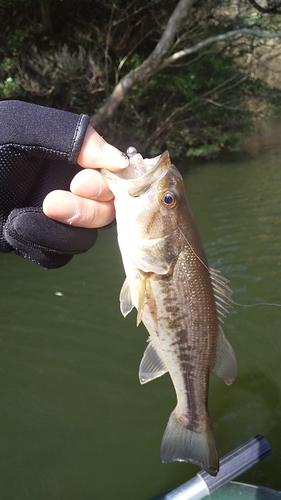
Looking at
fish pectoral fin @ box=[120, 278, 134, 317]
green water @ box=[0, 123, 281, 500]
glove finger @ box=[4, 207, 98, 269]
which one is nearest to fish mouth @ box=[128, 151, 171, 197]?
glove finger @ box=[4, 207, 98, 269]

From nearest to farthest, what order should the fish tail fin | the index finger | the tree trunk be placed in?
the index finger → the fish tail fin → the tree trunk

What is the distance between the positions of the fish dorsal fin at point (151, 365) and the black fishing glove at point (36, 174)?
0.74 m

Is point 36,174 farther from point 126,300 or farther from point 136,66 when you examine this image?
point 136,66

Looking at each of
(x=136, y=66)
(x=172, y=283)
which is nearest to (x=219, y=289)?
(x=172, y=283)

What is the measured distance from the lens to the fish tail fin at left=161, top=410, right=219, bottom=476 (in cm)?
256

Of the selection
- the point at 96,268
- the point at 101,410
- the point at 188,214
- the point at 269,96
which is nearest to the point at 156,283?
the point at 188,214

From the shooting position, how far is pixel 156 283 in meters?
2.45

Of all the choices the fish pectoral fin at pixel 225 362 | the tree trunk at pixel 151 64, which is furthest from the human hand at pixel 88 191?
the tree trunk at pixel 151 64

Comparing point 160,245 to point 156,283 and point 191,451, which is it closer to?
point 156,283

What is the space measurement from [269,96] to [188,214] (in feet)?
74.1

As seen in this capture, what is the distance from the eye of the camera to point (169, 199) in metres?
2.38

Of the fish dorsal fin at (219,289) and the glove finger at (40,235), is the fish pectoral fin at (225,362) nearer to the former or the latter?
the fish dorsal fin at (219,289)

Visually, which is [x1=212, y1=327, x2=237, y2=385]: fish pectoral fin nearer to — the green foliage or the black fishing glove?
the black fishing glove

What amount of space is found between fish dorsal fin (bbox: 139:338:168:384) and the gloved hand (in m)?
0.74
